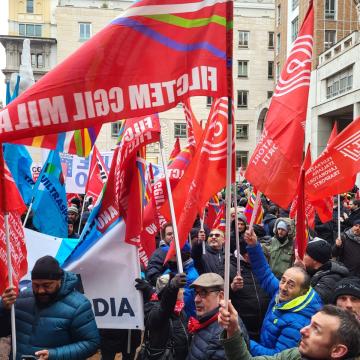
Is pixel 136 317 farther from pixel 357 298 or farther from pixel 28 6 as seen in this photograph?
pixel 28 6

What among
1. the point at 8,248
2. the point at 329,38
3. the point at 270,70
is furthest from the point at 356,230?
the point at 270,70

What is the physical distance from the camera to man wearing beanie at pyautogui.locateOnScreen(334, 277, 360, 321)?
3393 mm

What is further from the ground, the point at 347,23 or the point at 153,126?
the point at 347,23

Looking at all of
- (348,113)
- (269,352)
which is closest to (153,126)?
(269,352)

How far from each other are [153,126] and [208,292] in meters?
1.74

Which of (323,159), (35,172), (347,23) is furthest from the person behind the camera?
(347,23)

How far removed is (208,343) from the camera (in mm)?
3279

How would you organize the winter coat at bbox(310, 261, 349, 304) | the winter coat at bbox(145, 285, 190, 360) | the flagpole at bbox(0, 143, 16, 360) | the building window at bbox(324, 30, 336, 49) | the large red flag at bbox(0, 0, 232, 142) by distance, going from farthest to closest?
the building window at bbox(324, 30, 336, 49)
the winter coat at bbox(310, 261, 349, 304)
the winter coat at bbox(145, 285, 190, 360)
the flagpole at bbox(0, 143, 16, 360)
the large red flag at bbox(0, 0, 232, 142)

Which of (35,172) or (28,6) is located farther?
(28,6)

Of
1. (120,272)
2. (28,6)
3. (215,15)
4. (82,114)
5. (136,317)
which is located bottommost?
(136,317)

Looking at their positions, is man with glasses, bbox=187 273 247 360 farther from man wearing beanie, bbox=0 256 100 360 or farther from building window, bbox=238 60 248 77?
building window, bbox=238 60 248 77

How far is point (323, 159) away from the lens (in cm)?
640

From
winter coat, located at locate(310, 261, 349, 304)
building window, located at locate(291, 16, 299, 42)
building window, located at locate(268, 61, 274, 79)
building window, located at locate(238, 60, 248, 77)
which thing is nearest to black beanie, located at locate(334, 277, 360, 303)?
winter coat, located at locate(310, 261, 349, 304)

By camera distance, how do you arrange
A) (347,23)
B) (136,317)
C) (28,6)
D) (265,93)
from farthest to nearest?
(28,6) → (265,93) → (347,23) → (136,317)
